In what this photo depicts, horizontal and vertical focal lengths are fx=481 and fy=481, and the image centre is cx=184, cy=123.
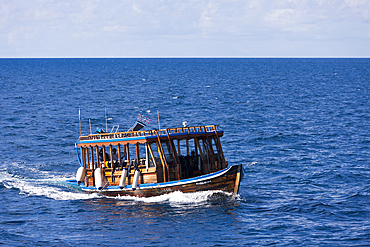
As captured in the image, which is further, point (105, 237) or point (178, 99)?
point (178, 99)

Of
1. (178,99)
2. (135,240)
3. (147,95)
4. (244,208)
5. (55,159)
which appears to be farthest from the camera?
(147,95)

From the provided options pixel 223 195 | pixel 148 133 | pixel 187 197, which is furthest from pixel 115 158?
pixel 223 195

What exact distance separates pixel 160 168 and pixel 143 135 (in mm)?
2039

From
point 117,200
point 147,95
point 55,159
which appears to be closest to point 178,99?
point 147,95

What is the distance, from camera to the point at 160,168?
1038 inches

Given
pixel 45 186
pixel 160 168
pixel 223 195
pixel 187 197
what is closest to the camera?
pixel 187 197

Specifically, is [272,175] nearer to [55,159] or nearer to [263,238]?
[263,238]

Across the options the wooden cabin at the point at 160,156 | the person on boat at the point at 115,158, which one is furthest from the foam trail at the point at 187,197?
the person on boat at the point at 115,158

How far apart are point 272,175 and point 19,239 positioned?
1710cm

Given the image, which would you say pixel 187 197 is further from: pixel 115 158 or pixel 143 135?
pixel 115 158

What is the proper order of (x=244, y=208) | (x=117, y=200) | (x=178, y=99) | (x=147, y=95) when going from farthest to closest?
(x=147, y=95) → (x=178, y=99) → (x=117, y=200) → (x=244, y=208)

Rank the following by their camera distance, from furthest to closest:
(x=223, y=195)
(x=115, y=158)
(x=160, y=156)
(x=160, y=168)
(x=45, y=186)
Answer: (x=45, y=186)
(x=115, y=158)
(x=160, y=168)
(x=160, y=156)
(x=223, y=195)

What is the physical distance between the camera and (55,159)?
37.5 meters

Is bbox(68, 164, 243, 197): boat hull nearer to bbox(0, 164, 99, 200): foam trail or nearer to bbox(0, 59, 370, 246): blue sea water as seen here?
bbox(0, 59, 370, 246): blue sea water
